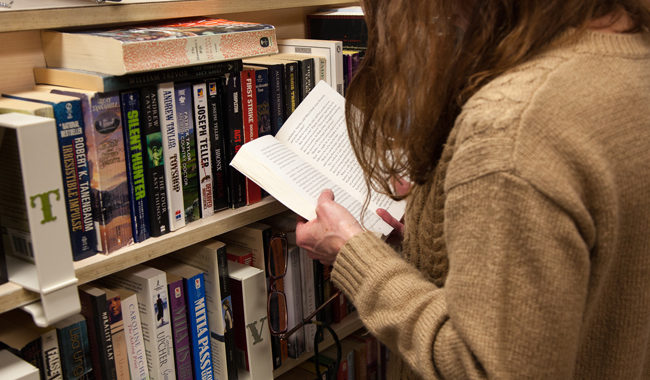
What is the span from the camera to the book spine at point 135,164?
0.88m

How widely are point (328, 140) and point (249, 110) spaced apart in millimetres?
151

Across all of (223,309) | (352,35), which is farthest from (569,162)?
(352,35)

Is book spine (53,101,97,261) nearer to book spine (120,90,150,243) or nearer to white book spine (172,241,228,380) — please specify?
book spine (120,90,150,243)

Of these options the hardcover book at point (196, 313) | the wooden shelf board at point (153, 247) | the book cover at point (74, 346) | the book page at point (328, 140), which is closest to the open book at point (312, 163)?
the book page at point (328, 140)

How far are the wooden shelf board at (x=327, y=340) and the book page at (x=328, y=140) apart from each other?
1.32 feet

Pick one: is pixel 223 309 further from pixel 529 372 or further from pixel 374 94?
pixel 529 372

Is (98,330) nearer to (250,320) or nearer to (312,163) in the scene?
(250,320)

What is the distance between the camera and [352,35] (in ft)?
4.28

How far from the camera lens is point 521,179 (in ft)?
1.84

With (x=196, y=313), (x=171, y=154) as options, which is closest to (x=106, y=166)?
(x=171, y=154)

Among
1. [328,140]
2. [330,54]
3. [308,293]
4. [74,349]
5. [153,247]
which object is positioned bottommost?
[308,293]

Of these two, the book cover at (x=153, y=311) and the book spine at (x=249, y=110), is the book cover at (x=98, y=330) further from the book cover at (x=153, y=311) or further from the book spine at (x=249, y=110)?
the book spine at (x=249, y=110)

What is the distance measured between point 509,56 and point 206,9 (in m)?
0.64

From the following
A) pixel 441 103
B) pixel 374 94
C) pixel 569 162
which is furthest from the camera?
pixel 374 94
